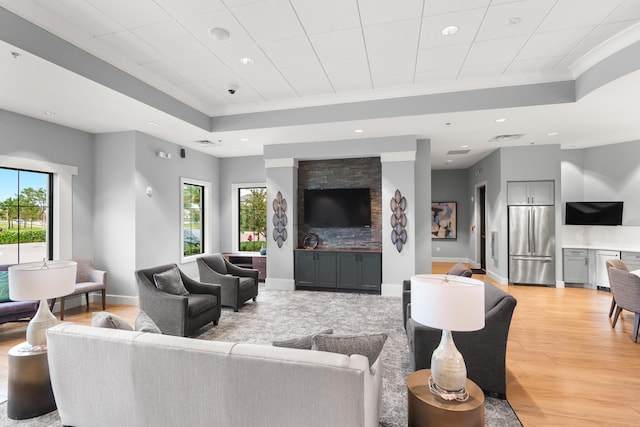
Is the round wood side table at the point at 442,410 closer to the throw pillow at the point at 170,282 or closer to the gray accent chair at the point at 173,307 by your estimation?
the gray accent chair at the point at 173,307

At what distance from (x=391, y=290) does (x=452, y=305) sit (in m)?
4.23

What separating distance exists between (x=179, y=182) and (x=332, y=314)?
4.05 m

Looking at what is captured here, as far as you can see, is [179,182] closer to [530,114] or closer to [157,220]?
[157,220]

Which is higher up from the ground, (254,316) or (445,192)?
(445,192)

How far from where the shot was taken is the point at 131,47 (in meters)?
3.43

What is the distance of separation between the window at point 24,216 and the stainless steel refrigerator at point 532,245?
8.57 m

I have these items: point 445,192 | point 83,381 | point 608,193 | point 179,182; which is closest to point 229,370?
point 83,381

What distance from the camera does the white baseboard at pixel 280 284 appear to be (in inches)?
249

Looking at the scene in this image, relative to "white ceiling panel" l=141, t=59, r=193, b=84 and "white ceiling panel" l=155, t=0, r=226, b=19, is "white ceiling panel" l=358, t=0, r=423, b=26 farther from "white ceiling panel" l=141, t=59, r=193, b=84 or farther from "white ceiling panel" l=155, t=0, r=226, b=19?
"white ceiling panel" l=141, t=59, r=193, b=84

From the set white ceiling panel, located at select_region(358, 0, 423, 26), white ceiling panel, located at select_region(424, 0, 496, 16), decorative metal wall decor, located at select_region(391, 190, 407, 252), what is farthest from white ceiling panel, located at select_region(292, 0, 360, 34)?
decorative metal wall decor, located at select_region(391, 190, 407, 252)

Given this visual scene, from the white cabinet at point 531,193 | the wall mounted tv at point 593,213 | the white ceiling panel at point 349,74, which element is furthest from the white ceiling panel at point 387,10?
the wall mounted tv at point 593,213

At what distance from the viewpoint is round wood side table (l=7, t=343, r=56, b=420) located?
7.44 feet

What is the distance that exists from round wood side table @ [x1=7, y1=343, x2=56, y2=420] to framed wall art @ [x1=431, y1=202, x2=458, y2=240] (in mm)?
9491

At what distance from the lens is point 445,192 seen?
9961 mm
